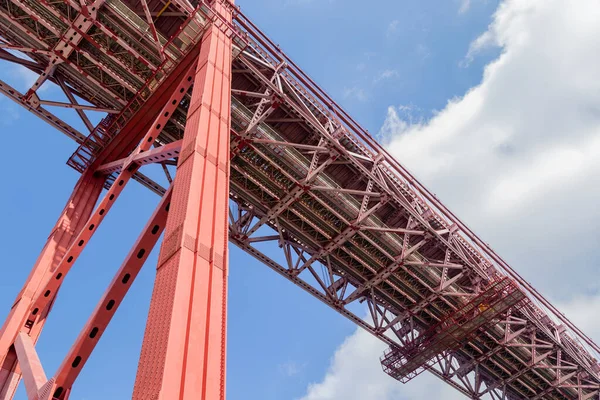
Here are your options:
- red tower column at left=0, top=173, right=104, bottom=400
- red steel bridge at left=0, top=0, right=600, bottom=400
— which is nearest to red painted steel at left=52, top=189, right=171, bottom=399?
red steel bridge at left=0, top=0, right=600, bottom=400

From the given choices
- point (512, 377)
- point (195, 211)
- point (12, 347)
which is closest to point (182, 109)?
point (12, 347)

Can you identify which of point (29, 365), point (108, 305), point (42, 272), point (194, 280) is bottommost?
point (194, 280)

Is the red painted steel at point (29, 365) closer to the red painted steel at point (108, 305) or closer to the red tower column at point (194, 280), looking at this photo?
the red painted steel at point (108, 305)

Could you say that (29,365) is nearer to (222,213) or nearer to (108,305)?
(108,305)

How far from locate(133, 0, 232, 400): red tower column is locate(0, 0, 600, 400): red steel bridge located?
3 cm

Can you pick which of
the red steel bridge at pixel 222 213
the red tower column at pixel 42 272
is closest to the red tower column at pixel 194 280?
the red steel bridge at pixel 222 213

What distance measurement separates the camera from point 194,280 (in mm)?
7273

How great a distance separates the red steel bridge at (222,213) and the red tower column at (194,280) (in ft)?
0.09

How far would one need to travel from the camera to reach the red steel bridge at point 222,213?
7.91m

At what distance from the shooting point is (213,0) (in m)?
15.4

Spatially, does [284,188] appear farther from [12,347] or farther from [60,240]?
[12,347]

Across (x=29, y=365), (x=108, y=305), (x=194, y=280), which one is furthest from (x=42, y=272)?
(x=194, y=280)

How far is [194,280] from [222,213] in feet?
5.78

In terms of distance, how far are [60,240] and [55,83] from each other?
19.0 ft
